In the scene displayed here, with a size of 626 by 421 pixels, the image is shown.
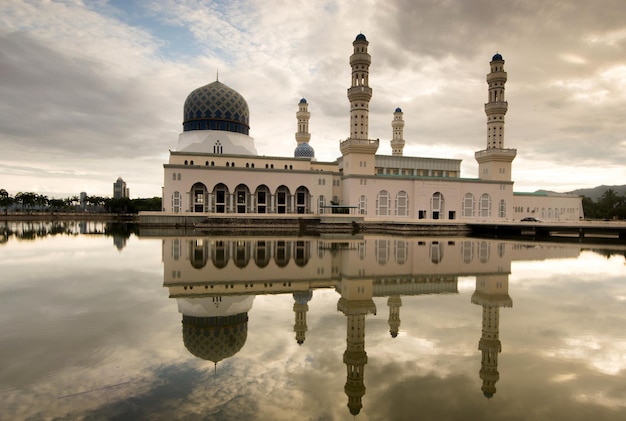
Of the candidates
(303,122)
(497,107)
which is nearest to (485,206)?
(497,107)

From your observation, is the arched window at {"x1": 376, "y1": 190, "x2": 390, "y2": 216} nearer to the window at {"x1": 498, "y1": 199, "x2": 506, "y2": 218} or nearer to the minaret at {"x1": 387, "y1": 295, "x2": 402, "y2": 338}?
the window at {"x1": 498, "y1": 199, "x2": 506, "y2": 218}

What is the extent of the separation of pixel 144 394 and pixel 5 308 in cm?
506

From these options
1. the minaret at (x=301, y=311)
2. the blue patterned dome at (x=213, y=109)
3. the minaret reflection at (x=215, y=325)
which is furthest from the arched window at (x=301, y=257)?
the blue patterned dome at (x=213, y=109)

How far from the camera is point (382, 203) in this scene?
43.8 m

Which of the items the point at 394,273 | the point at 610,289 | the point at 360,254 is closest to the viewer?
A: the point at 610,289

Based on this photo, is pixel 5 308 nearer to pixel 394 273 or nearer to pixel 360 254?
pixel 394 273

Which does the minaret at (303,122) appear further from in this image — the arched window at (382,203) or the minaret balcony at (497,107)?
the minaret balcony at (497,107)

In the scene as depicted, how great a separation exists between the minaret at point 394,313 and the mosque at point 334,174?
31.8 m

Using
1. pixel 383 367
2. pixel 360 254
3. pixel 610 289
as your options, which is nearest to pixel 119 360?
pixel 383 367

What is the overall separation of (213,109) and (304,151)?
12.0 meters

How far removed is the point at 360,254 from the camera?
16.4m

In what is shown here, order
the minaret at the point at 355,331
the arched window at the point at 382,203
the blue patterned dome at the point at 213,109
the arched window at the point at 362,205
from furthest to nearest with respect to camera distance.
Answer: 1. the blue patterned dome at the point at 213,109
2. the arched window at the point at 382,203
3. the arched window at the point at 362,205
4. the minaret at the point at 355,331

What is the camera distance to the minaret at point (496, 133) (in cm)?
4484

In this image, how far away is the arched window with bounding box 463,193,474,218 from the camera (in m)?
46.4
